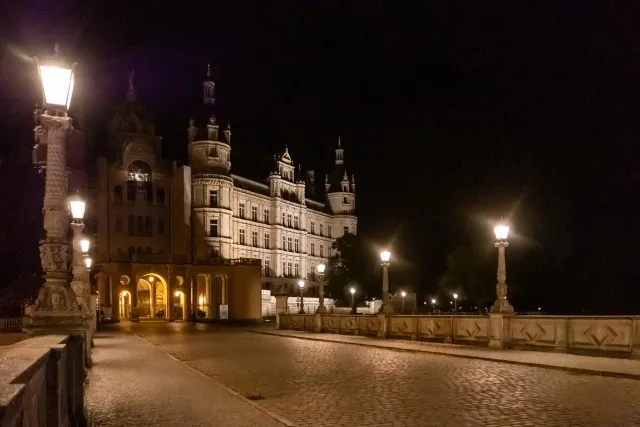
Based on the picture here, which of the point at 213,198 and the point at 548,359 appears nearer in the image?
the point at 548,359

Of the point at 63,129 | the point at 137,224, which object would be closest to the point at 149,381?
the point at 63,129

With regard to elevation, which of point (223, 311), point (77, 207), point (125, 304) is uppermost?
point (77, 207)

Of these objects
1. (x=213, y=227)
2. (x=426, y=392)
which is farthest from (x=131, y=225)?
(x=426, y=392)

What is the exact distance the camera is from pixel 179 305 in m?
68.2

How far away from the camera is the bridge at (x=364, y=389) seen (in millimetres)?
8984

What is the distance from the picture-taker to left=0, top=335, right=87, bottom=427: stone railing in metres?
3.22

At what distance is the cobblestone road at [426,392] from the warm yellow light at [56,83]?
5738mm

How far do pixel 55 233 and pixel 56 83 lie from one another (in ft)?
7.17

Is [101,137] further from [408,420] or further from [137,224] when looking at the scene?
[408,420]

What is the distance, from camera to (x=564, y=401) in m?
10.1

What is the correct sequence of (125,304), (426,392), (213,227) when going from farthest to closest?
(213,227) → (125,304) → (426,392)

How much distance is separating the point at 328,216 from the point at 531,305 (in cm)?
4261

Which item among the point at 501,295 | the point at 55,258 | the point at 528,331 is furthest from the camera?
the point at 501,295

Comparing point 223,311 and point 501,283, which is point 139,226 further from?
point 501,283
